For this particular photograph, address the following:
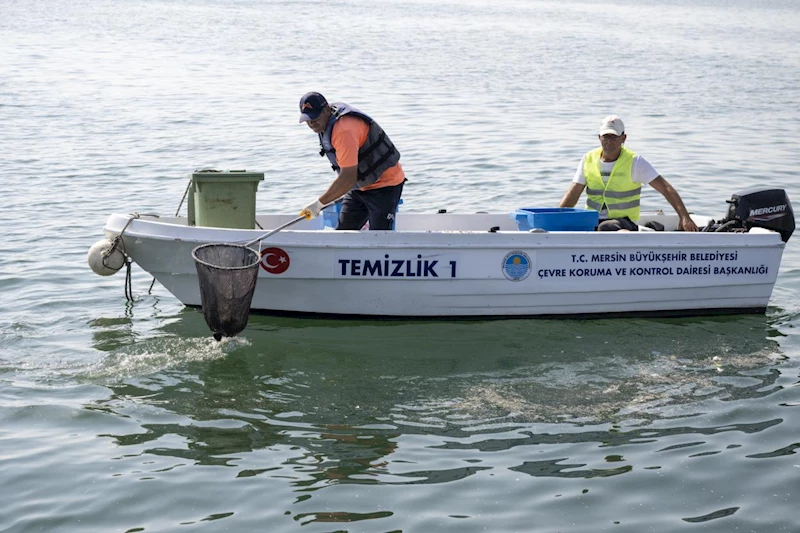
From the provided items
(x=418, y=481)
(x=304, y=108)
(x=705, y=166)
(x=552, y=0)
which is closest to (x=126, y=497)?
(x=418, y=481)

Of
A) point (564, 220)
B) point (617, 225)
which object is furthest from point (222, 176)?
point (617, 225)

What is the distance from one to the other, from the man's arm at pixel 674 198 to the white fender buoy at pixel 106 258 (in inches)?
168

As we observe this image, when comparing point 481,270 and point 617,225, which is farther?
point 617,225

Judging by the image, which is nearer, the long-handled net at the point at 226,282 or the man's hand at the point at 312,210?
the long-handled net at the point at 226,282

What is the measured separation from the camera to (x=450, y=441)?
576cm

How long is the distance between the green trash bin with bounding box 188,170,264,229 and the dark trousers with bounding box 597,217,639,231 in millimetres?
2849

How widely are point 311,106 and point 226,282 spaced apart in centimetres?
142

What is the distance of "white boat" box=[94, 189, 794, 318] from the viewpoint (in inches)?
293

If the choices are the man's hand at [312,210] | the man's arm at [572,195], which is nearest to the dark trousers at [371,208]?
the man's hand at [312,210]

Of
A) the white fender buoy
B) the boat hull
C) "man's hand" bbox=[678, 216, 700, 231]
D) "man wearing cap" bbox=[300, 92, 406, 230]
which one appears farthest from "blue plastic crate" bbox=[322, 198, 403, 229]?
"man's hand" bbox=[678, 216, 700, 231]

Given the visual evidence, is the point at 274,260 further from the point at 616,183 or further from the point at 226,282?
the point at 616,183

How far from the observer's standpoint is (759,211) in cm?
827

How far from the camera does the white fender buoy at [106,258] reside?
24.5 feet

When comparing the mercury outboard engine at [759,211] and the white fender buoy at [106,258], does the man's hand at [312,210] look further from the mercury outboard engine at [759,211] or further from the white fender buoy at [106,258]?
the mercury outboard engine at [759,211]
